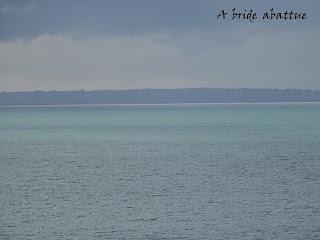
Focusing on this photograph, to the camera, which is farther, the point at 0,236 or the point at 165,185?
the point at 165,185

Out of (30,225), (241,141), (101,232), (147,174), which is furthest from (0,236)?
(241,141)

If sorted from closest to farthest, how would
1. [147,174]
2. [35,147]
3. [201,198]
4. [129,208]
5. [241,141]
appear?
[129,208] → [201,198] → [147,174] → [35,147] → [241,141]

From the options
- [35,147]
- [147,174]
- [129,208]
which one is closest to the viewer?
[129,208]

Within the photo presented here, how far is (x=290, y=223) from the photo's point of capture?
137 ft

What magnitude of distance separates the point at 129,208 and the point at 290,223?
11.2m

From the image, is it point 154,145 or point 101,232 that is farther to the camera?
point 154,145

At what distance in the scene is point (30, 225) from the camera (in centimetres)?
4222

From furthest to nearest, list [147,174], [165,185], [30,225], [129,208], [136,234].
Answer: [147,174] < [165,185] < [129,208] < [30,225] < [136,234]

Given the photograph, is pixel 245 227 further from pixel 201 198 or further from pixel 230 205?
pixel 201 198

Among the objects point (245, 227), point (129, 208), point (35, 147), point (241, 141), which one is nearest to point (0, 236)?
point (129, 208)

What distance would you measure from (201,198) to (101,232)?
42.0 feet

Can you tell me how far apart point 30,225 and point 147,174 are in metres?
25.6

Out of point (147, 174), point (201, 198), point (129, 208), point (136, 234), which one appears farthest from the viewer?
point (147, 174)

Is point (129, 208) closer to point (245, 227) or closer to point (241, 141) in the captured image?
point (245, 227)
